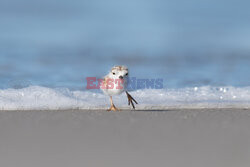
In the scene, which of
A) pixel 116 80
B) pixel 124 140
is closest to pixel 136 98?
pixel 116 80

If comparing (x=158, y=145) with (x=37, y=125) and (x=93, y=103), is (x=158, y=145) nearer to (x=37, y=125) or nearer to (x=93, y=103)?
(x=37, y=125)

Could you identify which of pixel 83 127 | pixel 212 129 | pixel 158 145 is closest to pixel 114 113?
pixel 83 127

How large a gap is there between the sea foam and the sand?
100 centimetres

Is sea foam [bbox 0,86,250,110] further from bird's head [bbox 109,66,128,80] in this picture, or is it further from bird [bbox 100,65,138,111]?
bird's head [bbox 109,66,128,80]

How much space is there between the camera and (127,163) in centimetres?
287

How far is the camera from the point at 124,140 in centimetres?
350

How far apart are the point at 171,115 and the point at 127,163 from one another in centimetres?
226

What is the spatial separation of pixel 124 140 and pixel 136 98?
3.11 metres

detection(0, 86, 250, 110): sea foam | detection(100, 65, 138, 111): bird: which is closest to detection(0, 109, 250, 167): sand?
detection(100, 65, 138, 111): bird

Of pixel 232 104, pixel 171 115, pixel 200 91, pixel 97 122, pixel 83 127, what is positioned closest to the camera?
pixel 83 127

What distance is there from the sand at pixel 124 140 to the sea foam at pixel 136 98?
100cm

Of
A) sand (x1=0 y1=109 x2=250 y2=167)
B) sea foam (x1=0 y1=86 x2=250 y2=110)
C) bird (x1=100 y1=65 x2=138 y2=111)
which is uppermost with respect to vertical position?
bird (x1=100 y1=65 x2=138 y2=111)

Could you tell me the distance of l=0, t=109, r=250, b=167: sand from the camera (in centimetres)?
294

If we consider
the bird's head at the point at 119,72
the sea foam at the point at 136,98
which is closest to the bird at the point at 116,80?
the bird's head at the point at 119,72
